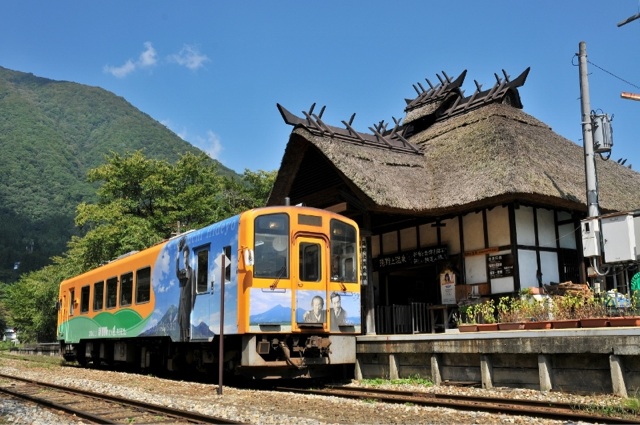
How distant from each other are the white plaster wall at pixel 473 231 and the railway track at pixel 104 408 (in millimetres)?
10003

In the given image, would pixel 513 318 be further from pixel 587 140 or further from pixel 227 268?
pixel 227 268

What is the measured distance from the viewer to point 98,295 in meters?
17.6

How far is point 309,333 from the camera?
11.1 meters

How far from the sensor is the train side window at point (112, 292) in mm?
16312

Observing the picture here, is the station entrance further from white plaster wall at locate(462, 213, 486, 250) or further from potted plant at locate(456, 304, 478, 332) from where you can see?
white plaster wall at locate(462, 213, 486, 250)

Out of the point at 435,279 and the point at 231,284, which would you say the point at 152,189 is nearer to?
the point at 435,279

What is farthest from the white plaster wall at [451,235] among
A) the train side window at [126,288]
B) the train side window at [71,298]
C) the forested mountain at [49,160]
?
the forested mountain at [49,160]

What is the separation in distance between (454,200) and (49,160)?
10138 cm

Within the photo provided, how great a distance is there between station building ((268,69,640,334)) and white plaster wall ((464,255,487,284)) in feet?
0.09

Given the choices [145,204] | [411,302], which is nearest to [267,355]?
[411,302]

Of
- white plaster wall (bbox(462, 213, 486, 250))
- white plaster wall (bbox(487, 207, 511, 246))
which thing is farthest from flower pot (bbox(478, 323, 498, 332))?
white plaster wall (bbox(462, 213, 486, 250))

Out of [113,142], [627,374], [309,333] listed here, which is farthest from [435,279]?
[113,142]

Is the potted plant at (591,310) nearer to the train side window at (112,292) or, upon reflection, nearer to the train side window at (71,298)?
the train side window at (112,292)

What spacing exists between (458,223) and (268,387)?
759 cm
